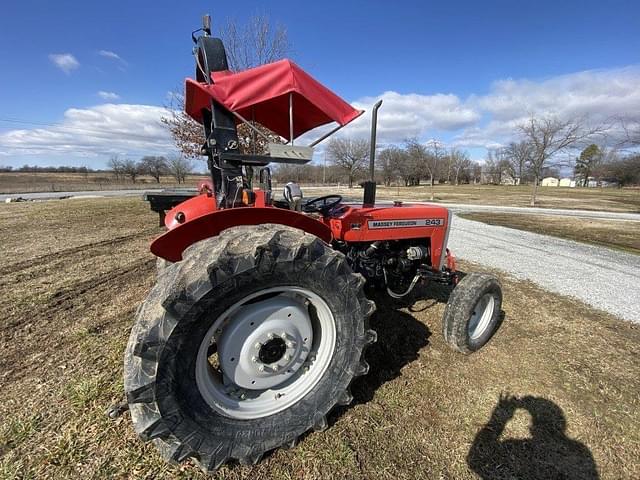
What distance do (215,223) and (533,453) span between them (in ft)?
7.45

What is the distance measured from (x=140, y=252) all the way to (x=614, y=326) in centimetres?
702

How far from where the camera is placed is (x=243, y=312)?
5.90 feet

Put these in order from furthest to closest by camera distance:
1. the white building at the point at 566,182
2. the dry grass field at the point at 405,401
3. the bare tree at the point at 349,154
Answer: the white building at the point at 566,182 < the bare tree at the point at 349,154 < the dry grass field at the point at 405,401

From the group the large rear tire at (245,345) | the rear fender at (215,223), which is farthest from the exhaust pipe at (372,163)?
the large rear tire at (245,345)

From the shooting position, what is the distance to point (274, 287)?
1692mm

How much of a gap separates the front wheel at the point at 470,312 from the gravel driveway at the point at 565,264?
212 cm

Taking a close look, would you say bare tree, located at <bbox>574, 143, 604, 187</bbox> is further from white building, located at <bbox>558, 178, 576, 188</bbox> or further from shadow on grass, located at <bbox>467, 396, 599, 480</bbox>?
shadow on grass, located at <bbox>467, 396, 599, 480</bbox>

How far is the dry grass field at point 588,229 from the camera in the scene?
8416 mm

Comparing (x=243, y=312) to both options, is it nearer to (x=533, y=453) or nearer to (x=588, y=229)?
(x=533, y=453)

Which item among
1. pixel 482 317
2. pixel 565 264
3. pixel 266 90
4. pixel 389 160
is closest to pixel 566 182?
pixel 389 160

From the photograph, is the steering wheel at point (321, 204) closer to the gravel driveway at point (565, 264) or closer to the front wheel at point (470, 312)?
the front wheel at point (470, 312)

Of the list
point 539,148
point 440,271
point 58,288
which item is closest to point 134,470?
point 440,271

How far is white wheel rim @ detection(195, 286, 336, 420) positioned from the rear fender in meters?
0.47

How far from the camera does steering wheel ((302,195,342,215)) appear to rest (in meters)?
2.94
